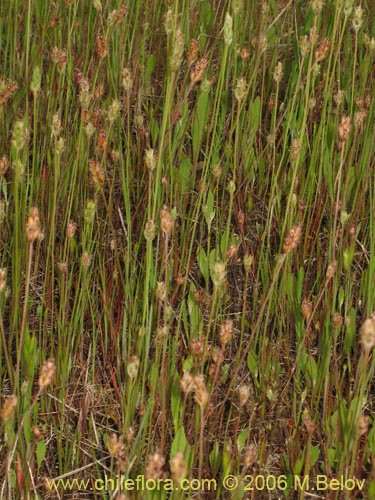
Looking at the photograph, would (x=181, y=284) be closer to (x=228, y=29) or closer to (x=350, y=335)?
(x=350, y=335)

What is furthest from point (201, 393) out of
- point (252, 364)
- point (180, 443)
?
point (252, 364)

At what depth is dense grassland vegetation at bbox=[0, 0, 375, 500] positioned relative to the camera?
1.42 m

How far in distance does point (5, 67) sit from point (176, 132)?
57 centimetres

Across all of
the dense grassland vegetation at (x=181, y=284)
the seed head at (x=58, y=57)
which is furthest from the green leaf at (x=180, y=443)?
the seed head at (x=58, y=57)

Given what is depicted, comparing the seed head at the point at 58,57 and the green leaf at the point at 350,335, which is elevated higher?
the seed head at the point at 58,57

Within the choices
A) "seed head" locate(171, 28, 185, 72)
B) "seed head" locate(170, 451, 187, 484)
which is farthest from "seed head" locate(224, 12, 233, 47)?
"seed head" locate(170, 451, 187, 484)

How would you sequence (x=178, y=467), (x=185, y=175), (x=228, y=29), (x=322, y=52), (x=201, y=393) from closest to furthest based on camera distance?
(x=178, y=467) < (x=201, y=393) < (x=228, y=29) < (x=322, y=52) < (x=185, y=175)

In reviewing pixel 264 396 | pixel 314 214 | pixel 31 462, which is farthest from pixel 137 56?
pixel 31 462

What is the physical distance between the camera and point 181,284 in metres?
1.91

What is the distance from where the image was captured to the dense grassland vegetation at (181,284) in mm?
1419

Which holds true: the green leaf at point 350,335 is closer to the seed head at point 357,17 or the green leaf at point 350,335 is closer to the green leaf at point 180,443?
the green leaf at point 180,443

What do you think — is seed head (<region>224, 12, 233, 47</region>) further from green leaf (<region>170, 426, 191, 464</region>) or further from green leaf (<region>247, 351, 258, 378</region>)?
green leaf (<region>170, 426, 191, 464</region>)

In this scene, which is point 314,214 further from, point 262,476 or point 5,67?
point 5,67

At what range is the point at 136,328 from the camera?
1643 mm
